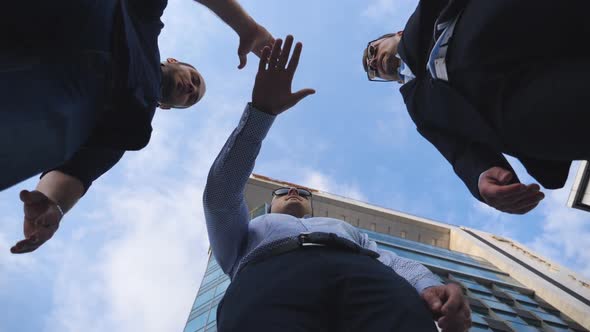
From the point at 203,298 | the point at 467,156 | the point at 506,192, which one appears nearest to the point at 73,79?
the point at 506,192

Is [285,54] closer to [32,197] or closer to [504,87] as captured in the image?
[504,87]

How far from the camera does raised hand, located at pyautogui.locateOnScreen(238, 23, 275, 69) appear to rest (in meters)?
3.44

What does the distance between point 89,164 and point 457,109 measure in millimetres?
2377

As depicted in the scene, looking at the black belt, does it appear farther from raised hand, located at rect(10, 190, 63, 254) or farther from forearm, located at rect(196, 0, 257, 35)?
forearm, located at rect(196, 0, 257, 35)

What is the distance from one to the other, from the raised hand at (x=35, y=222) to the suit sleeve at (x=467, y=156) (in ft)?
8.17

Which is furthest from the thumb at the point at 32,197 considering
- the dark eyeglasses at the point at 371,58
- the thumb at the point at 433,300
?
the dark eyeglasses at the point at 371,58

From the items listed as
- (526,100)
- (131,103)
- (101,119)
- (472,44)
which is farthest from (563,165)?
(101,119)

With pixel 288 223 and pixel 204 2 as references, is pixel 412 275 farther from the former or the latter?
pixel 204 2

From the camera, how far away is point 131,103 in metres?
2.38

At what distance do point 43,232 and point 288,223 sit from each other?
1681mm

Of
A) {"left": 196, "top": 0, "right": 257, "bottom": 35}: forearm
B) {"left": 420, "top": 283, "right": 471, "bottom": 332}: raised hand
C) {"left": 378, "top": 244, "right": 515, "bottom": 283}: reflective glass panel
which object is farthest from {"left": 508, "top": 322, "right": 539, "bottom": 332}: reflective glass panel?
{"left": 196, "top": 0, "right": 257, "bottom": 35}: forearm

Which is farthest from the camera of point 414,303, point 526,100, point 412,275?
point 412,275

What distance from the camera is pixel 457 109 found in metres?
2.48

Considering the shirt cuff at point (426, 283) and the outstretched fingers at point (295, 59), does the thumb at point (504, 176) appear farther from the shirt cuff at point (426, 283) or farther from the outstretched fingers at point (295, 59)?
the outstretched fingers at point (295, 59)
